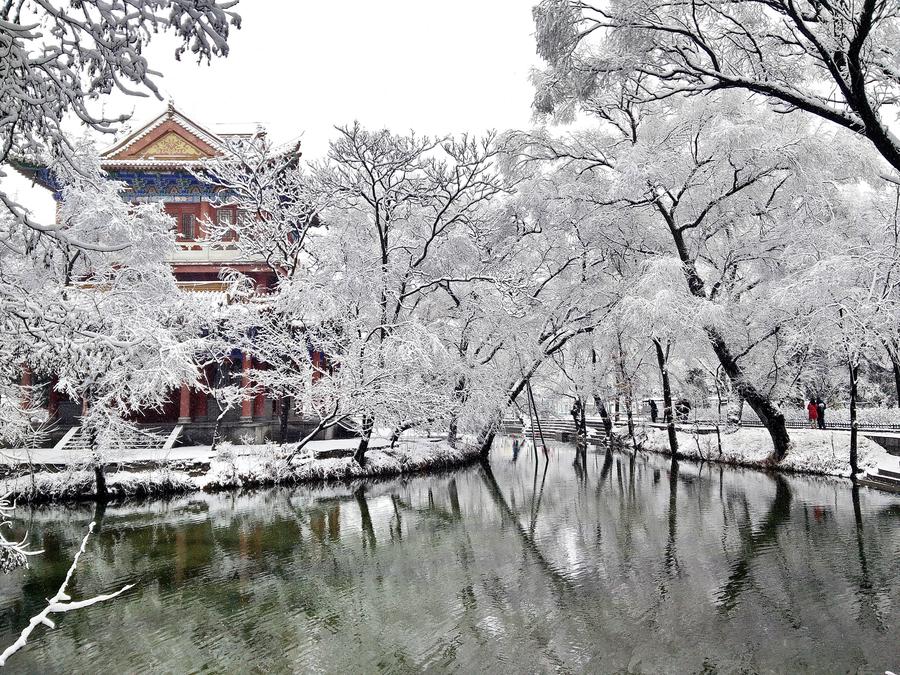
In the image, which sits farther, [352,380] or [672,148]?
[672,148]

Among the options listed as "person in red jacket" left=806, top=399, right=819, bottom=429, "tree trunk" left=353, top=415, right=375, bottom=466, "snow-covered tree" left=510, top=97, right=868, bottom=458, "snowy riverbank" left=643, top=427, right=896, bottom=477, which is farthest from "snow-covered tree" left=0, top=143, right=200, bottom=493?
"person in red jacket" left=806, top=399, right=819, bottom=429

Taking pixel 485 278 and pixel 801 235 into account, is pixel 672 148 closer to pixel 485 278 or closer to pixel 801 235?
pixel 801 235

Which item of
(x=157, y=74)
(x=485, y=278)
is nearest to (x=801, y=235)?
(x=485, y=278)

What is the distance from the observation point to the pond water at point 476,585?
19.7 ft

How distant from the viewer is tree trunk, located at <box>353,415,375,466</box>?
18688mm

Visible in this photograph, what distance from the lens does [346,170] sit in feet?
60.5

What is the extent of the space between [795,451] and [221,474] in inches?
732

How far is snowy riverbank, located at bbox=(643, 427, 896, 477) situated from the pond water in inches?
102

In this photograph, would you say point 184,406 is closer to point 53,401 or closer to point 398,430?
point 53,401

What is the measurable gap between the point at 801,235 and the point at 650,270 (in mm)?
4794

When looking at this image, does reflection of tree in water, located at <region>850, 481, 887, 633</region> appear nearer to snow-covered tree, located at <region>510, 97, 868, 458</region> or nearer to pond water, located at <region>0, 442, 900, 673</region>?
pond water, located at <region>0, 442, 900, 673</region>

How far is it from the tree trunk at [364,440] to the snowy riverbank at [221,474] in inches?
8.7

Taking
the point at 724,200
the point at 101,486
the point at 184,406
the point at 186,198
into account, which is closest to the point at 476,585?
the point at 101,486

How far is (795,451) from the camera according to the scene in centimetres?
1900
